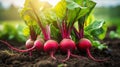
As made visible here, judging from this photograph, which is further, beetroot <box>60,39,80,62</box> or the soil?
beetroot <box>60,39,80,62</box>

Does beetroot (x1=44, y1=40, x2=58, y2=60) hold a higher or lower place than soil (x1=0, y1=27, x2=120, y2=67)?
higher

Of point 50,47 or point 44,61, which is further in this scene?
point 50,47

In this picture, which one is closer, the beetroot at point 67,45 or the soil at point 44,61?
the soil at point 44,61

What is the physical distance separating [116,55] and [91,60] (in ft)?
3.10

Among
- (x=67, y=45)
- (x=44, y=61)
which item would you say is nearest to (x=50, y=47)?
(x=67, y=45)

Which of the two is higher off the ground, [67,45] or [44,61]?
[67,45]

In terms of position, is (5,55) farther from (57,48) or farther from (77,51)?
(77,51)

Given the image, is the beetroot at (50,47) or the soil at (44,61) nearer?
the soil at (44,61)

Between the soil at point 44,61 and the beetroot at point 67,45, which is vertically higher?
the beetroot at point 67,45

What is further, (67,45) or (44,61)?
(67,45)

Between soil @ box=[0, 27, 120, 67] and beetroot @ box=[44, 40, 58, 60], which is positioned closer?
Result: soil @ box=[0, 27, 120, 67]

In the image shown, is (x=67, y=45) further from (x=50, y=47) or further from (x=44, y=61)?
(x=44, y=61)

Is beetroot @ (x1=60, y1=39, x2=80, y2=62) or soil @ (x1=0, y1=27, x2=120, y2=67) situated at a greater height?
beetroot @ (x1=60, y1=39, x2=80, y2=62)

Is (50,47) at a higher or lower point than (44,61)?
higher
